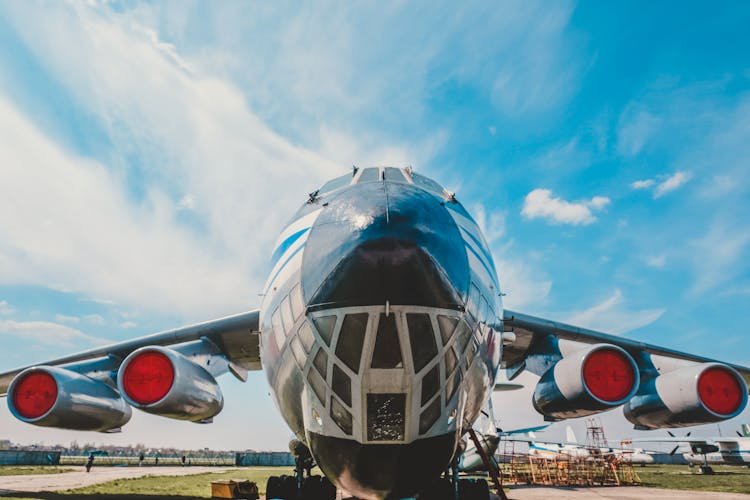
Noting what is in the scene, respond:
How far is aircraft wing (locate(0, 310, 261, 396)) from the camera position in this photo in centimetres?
763

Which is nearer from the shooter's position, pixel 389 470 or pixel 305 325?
pixel 305 325

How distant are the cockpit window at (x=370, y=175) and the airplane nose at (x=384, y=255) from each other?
1220mm

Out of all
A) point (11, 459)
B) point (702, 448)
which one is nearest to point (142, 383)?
point (11, 459)

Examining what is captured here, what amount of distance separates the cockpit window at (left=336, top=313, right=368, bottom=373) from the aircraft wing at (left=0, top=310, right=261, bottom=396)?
476cm

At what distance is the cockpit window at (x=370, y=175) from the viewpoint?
4543mm

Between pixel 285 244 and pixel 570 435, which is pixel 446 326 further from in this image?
pixel 570 435

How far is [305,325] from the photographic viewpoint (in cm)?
324

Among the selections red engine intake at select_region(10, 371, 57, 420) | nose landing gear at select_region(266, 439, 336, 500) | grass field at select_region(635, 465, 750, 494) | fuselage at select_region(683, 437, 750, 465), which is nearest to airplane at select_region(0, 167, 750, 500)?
red engine intake at select_region(10, 371, 57, 420)

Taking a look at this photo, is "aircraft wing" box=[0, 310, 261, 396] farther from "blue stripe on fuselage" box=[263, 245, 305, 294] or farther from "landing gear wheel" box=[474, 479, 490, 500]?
"landing gear wheel" box=[474, 479, 490, 500]

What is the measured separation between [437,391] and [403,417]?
31 centimetres

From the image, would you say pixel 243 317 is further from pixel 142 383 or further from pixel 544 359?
pixel 544 359

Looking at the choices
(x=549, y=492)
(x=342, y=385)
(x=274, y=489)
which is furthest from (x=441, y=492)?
(x=549, y=492)

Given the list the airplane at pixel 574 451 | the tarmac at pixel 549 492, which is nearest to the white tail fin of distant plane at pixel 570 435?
the airplane at pixel 574 451

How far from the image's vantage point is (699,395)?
5234 millimetres
